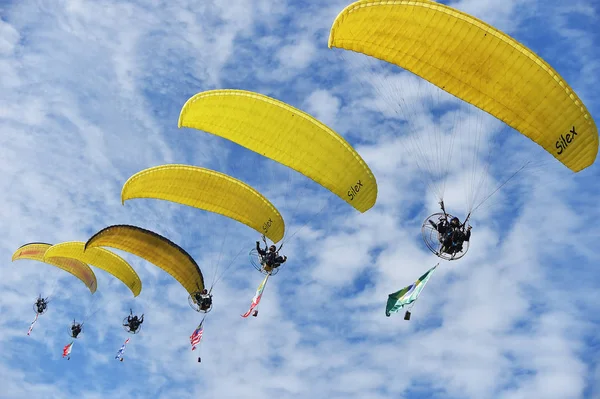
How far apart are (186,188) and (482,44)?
614 inches

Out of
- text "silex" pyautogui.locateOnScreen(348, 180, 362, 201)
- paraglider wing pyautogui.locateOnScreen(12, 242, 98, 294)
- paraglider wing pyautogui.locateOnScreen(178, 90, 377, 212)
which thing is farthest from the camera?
paraglider wing pyautogui.locateOnScreen(12, 242, 98, 294)

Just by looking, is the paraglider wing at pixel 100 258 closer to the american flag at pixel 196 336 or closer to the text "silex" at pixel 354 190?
the american flag at pixel 196 336

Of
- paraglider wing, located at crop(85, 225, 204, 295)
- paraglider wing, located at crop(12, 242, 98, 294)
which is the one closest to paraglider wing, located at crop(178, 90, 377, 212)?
paraglider wing, located at crop(85, 225, 204, 295)

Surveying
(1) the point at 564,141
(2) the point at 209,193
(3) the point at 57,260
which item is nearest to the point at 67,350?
(3) the point at 57,260

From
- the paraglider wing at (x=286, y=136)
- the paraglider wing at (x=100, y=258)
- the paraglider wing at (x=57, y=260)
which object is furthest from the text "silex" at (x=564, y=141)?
the paraglider wing at (x=57, y=260)

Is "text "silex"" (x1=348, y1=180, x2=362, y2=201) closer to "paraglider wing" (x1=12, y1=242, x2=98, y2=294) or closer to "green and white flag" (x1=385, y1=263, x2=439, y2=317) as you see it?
"green and white flag" (x1=385, y1=263, x2=439, y2=317)

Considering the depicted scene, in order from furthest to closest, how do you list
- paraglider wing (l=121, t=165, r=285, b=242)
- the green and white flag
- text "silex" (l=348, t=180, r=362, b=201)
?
paraglider wing (l=121, t=165, r=285, b=242) → text "silex" (l=348, t=180, r=362, b=201) → the green and white flag

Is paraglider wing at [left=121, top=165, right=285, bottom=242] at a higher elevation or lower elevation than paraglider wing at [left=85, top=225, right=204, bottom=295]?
higher

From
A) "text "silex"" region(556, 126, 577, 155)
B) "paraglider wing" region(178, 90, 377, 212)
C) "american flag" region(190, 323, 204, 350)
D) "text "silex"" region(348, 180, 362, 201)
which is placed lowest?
"american flag" region(190, 323, 204, 350)

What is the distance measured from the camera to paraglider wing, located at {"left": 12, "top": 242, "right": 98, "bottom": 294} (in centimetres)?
4203

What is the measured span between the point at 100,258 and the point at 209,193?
40.6ft

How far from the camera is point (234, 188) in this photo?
28.1 metres

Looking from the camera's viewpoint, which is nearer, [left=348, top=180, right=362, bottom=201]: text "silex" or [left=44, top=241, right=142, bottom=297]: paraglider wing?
[left=348, top=180, right=362, bottom=201]: text "silex"

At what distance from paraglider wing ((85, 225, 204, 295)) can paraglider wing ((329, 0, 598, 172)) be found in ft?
51.7
